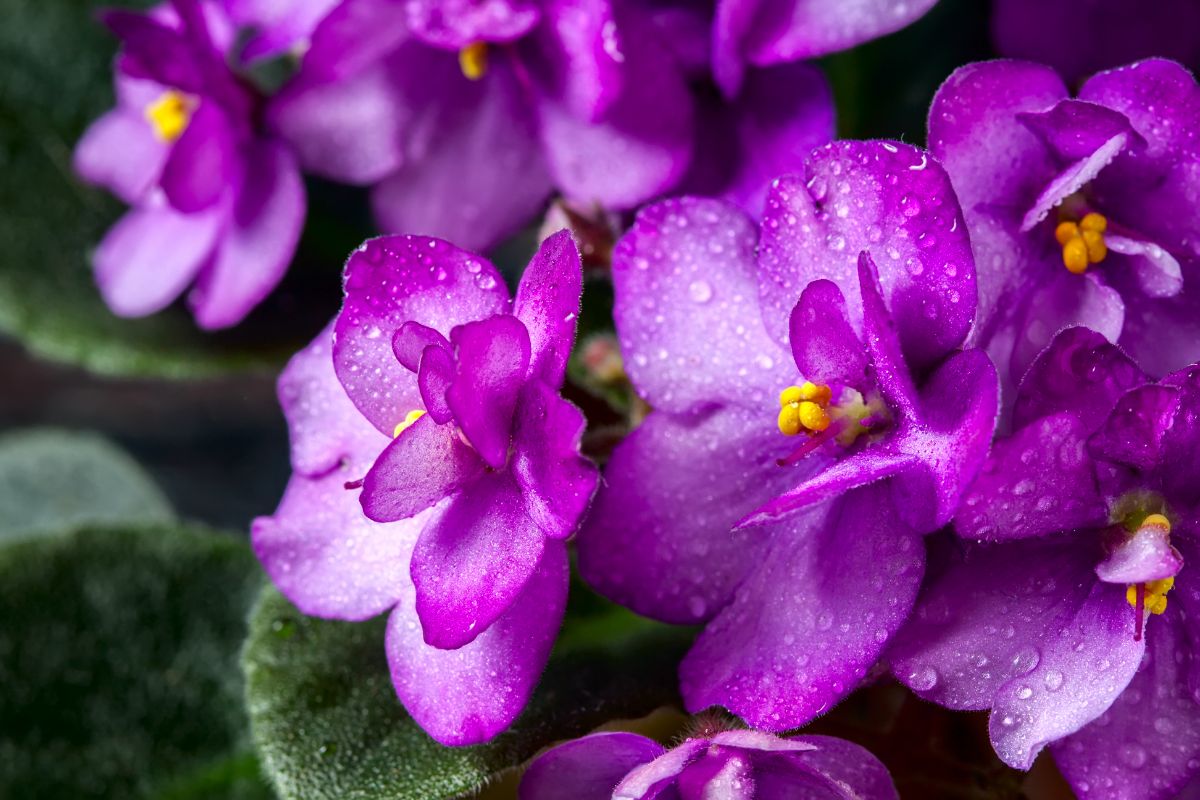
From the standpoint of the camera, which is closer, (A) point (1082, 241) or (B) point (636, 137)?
(A) point (1082, 241)

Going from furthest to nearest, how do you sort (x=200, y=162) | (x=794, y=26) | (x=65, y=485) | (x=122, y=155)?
1. (x=65, y=485)
2. (x=122, y=155)
3. (x=200, y=162)
4. (x=794, y=26)

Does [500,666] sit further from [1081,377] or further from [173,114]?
[173,114]

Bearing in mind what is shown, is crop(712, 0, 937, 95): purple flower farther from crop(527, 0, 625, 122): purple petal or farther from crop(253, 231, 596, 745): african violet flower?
crop(253, 231, 596, 745): african violet flower

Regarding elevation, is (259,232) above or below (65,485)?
A: above

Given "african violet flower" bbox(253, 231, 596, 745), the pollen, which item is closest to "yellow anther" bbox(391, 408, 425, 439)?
"african violet flower" bbox(253, 231, 596, 745)

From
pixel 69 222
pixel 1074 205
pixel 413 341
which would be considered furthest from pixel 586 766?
pixel 69 222

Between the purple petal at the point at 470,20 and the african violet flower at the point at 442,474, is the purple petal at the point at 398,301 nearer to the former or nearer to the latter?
the african violet flower at the point at 442,474

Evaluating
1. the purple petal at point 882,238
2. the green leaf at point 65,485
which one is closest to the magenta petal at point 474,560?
the purple petal at point 882,238
